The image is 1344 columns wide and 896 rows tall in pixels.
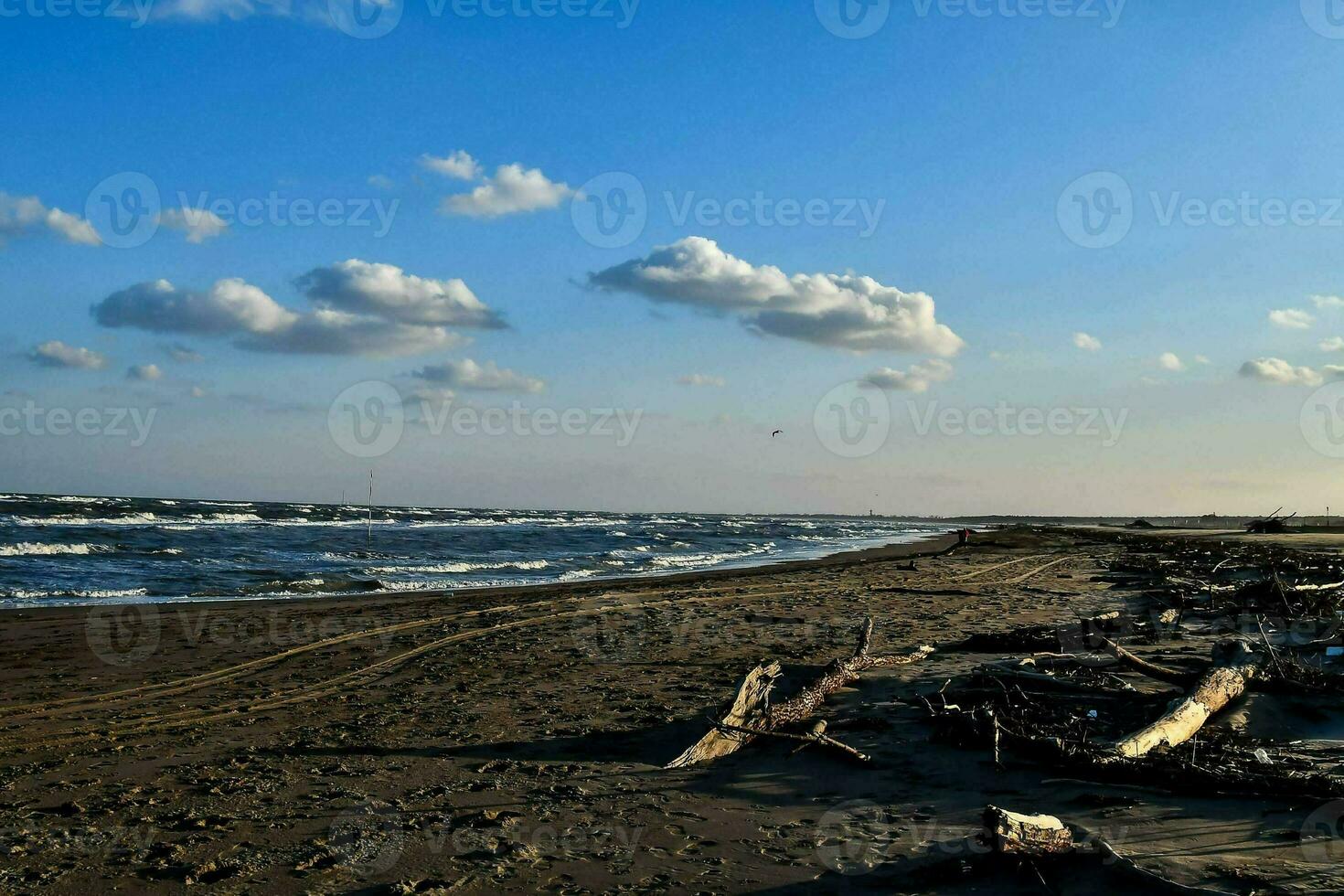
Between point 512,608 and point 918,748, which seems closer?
point 918,748

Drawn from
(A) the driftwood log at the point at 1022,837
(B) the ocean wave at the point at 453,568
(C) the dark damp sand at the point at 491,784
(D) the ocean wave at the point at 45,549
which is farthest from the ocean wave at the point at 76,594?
(A) the driftwood log at the point at 1022,837

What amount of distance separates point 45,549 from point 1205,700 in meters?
32.7

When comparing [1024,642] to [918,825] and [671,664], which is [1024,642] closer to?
[671,664]

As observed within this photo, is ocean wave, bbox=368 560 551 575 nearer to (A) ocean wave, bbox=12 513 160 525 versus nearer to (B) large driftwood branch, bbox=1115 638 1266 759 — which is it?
(B) large driftwood branch, bbox=1115 638 1266 759

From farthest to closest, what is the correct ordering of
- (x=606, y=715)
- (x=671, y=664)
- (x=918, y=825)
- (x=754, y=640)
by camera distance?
(x=754, y=640) < (x=671, y=664) < (x=606, y=715) < (x=918, y=825)

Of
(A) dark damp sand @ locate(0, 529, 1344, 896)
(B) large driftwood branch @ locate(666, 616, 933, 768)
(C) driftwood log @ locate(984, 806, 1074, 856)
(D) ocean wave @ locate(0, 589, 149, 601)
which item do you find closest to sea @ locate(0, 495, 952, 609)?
(D) ocean wave @ locate(0, 589, 149, 601)

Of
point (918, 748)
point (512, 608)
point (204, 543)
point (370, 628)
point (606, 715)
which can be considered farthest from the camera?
point (204, 543)

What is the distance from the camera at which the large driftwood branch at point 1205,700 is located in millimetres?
6297

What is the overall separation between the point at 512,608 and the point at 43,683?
8.58m

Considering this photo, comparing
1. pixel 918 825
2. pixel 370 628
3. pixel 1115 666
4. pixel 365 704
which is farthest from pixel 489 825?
pixel 370 628

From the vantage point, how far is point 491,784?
6555 mm

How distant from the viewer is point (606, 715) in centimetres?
856

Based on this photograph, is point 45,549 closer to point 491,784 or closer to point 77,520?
point 77,520

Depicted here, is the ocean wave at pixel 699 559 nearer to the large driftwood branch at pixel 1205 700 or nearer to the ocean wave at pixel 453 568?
the ocean wave at pixel 453 568
